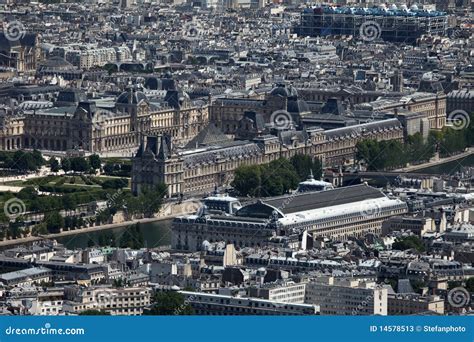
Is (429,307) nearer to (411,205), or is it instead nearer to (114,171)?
(411,205)

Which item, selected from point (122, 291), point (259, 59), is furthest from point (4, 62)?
point (122, 291)

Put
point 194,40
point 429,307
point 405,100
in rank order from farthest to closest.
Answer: point 194,40, point 405,100, point 429,307

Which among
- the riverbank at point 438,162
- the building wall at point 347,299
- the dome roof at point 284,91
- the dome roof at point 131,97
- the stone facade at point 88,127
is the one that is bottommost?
the riverbank at point 438,162

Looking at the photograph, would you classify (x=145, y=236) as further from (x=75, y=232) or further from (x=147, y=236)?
(x=75, y=232)

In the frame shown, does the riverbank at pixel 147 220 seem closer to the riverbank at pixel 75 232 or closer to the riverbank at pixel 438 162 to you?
the riverbank at pixel 75 232

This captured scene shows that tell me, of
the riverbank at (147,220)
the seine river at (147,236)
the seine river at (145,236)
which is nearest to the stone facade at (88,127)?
the riverbank at (147,220)

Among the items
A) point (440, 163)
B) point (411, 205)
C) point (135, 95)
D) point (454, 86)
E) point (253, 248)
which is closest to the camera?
point (253, 248)

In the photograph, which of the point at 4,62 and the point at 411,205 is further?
the point at 4,62
